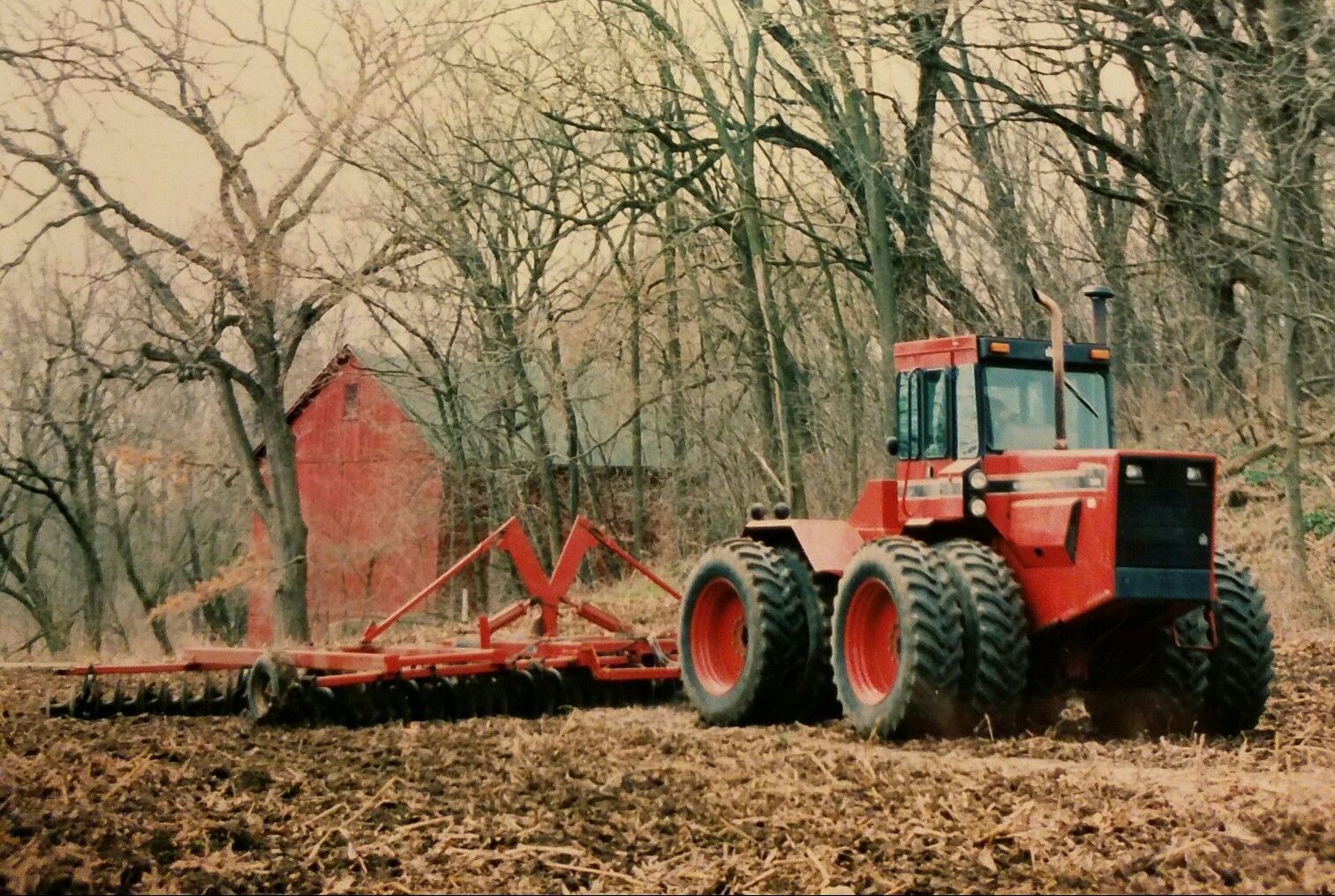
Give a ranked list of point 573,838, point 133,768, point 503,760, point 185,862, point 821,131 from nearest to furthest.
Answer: point 185,862, point 573,838, point 133,768, point 503,760, point 821,131

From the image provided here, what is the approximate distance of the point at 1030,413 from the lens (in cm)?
949

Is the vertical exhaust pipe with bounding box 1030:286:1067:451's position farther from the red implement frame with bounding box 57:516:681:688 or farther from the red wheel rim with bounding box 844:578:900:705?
the red implement frame with bounding box 57:516:681:688

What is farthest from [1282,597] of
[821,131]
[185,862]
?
[185,862]

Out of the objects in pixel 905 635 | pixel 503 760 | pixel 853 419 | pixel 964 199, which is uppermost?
pixel 964 199

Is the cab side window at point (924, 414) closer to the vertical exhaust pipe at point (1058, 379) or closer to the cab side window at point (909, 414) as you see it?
the cab side window at point (909, 414)

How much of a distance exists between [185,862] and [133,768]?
2.61 metres

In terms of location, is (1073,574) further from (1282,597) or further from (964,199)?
(964,199)

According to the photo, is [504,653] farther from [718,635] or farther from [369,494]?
[369,494]

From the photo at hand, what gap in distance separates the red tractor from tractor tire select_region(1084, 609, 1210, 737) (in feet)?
0.04

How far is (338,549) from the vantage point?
41125 millimetres

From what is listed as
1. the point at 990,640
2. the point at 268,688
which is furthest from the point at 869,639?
the point at 268,688

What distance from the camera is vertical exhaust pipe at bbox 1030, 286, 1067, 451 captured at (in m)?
8.82

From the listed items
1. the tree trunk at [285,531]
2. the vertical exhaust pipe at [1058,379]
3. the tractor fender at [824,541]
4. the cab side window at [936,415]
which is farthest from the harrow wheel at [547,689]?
the tree trunk at [285,531]

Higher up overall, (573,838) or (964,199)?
(964,199)
